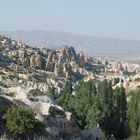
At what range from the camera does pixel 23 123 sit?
41500 mm

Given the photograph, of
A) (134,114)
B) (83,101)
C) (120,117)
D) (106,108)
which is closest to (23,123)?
(134,114)

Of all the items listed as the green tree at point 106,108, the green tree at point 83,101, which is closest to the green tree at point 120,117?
the green tree at point 106,108

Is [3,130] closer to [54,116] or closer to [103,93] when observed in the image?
[54,116]

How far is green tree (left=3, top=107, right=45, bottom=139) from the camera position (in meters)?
40.6

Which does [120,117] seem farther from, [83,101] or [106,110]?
[83,101]

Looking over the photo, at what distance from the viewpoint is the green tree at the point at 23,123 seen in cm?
4062

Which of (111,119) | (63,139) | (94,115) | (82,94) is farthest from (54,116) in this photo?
(82,94)

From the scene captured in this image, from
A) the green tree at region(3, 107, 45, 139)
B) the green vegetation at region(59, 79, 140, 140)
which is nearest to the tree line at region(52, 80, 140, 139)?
the green vegetation at region(59, 79, 140, 140)

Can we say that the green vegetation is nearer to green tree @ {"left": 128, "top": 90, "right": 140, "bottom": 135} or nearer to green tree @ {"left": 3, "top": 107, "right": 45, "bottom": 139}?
green tree @ {"left": 128, "top": 90, "right": 140, "bottom": 135}

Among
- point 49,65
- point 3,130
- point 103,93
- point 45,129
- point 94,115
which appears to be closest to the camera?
point 3,130

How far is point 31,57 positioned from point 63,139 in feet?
449

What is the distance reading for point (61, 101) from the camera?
72.4 meters

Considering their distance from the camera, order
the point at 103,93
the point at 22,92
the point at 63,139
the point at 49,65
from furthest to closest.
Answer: the point at 49,65
the point at 103,93
the point at 22,92
the point at 63,139

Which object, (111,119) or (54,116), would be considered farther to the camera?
(111,119)
